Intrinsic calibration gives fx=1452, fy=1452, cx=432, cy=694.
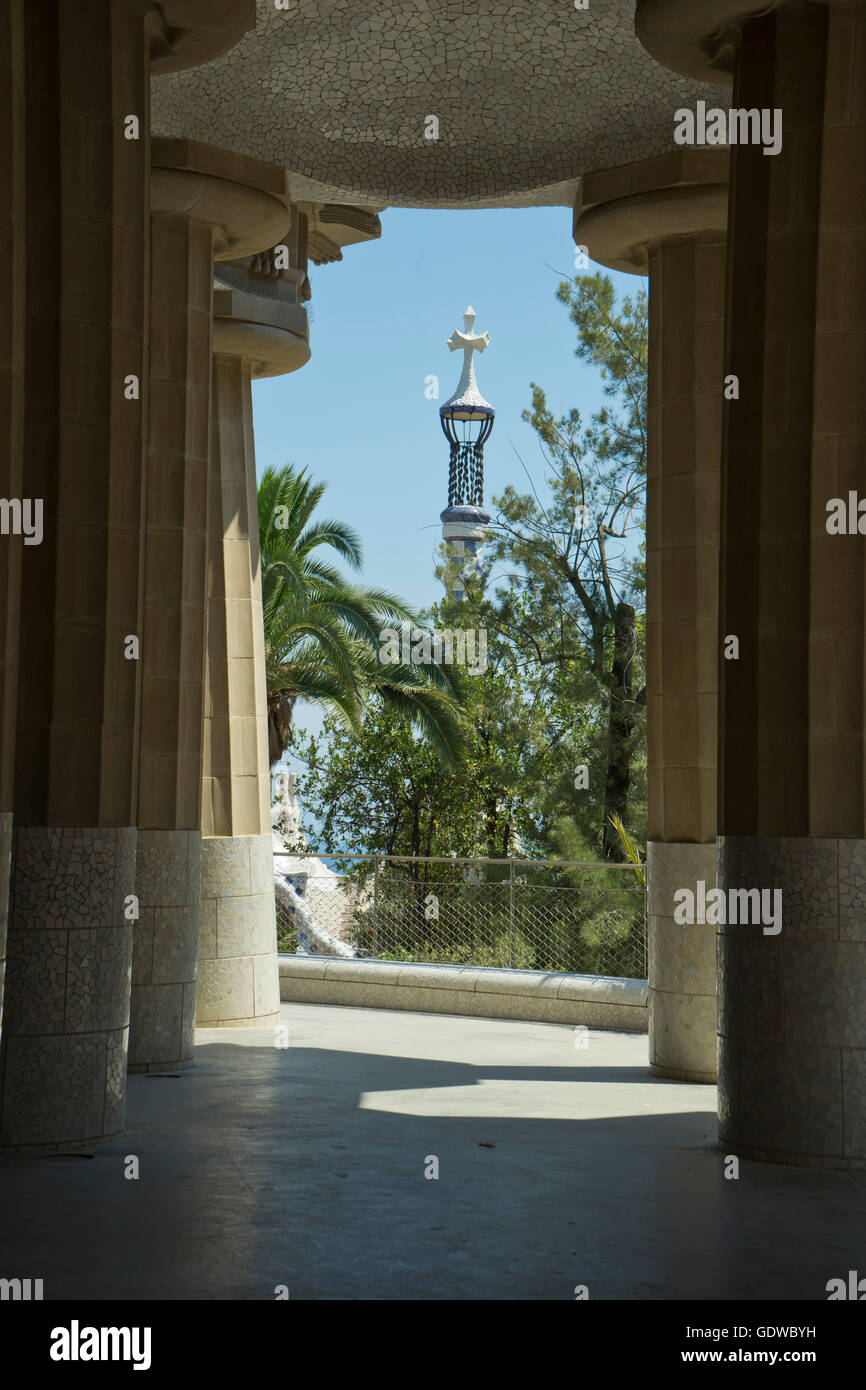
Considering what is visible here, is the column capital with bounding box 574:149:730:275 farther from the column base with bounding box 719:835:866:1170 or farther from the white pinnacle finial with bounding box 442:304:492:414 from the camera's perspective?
the white pinnacle finial with bounding box 442:304:492:414

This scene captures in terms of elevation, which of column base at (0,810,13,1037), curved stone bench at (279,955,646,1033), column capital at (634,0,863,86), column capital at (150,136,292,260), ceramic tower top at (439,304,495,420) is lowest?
curved stone bench at (279,955,646,1033)

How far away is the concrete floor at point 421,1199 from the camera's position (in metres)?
5.93

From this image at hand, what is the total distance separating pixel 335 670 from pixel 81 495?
56.7 ft

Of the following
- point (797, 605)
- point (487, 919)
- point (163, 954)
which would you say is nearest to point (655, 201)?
point (797, 605)

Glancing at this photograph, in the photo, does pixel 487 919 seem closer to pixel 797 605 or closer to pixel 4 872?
pixel 797 605

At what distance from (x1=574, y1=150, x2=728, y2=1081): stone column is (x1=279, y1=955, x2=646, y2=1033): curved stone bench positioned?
2549 mm

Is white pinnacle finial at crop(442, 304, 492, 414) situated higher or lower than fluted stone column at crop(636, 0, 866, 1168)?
higher

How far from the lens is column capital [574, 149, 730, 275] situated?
11852 millimetres

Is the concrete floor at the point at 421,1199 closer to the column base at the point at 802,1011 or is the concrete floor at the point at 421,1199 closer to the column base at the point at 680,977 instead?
the column base at the point at 802,1011

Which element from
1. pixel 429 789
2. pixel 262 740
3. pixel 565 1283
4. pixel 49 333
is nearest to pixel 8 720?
pixel 49 333

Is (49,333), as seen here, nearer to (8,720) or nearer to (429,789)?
(8,720)

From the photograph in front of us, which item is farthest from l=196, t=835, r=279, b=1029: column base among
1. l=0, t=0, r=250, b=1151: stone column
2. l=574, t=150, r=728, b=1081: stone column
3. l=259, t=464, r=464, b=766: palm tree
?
l=259, t=464, r=464, b=766: palm tree

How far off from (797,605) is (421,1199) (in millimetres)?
3955

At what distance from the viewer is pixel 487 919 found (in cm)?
2152
